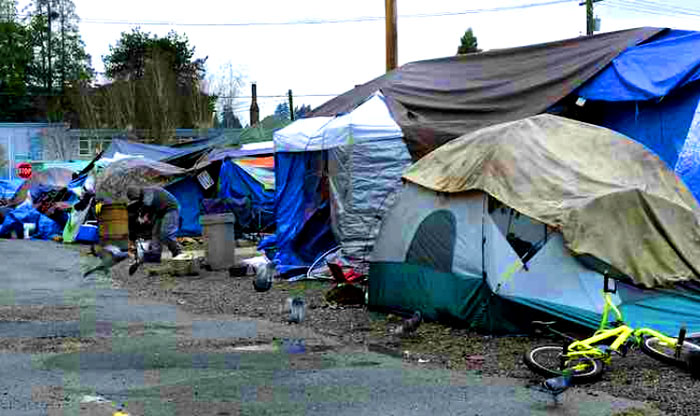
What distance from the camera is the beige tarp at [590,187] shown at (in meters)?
9.03

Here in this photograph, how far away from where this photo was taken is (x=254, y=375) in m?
7.86

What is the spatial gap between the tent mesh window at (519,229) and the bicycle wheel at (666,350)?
1.77 metres

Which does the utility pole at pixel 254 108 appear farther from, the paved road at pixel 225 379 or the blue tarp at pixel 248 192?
the paved road at pixel 225 379

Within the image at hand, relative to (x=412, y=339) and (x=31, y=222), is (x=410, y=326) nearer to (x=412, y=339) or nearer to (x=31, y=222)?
(x=412, y=339)

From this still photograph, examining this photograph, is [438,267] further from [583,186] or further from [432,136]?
[432,136]

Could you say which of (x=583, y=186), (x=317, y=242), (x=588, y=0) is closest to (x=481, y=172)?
(x=583, y=186)

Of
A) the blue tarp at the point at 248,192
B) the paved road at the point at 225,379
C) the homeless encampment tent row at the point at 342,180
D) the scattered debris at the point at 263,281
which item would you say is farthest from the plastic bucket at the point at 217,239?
the blue tarp at the point at 248,192

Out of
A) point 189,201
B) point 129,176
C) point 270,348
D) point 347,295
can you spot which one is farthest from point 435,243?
point 189,201

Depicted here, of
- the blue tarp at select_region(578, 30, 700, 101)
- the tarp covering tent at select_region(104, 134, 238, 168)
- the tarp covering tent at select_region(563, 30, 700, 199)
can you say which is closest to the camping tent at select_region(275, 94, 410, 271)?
the tarp covering tent at select_region(563, 30, 700, 199)

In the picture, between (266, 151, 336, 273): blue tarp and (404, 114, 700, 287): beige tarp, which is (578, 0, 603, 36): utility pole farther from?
(404, 114, 700, 287): beige tarp

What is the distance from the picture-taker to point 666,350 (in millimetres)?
7691

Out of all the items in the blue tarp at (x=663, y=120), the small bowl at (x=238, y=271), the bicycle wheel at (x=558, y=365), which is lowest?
the small bowl at (x=238, y=271)

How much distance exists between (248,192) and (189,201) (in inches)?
93.2

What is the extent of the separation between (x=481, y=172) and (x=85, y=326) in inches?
204
